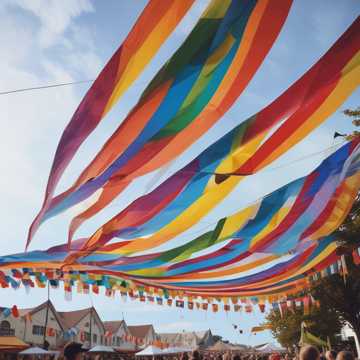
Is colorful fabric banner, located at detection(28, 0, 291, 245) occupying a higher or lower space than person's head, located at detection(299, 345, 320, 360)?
higher

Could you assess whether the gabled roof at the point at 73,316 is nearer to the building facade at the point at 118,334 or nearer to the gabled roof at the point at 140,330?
the building facade at the point at 118,334

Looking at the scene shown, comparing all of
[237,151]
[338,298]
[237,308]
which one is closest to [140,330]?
[338,298]

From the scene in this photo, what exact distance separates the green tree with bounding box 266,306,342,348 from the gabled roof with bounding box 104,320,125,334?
91.3 ft

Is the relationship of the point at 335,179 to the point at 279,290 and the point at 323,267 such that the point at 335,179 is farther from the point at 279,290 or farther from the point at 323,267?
the point at 279,290

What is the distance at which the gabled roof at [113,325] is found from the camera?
47.1 m

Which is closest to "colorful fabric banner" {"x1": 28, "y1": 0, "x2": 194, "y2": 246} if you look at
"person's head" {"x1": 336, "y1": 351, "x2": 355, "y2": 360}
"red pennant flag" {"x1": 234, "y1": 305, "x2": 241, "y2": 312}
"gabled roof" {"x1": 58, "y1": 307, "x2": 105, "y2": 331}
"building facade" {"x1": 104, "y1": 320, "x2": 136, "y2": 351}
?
"person's head" {"x1": 336, "y1": 351, "x2": 355, "y2": 360}

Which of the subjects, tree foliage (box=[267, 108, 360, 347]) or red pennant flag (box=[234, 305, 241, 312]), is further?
red pennant flag (box=[234, 305, 241, 312])

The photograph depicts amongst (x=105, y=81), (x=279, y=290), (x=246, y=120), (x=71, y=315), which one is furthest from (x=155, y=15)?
(x=71, y=315)

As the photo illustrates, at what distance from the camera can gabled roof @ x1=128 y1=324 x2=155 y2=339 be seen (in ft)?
174

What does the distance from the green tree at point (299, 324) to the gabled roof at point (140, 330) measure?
107 ft

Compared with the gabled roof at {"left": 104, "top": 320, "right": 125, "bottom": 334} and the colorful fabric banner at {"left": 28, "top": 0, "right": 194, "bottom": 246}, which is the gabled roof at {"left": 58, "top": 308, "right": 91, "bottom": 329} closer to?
the gabled roof at {"left": 104, "top": 320, "right": 125, "bottom": 334}

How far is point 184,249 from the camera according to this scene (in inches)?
215

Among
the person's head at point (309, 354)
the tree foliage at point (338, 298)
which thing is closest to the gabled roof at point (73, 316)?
the tree foliage at point (338, 298)

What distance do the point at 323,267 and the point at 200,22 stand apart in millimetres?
6126
